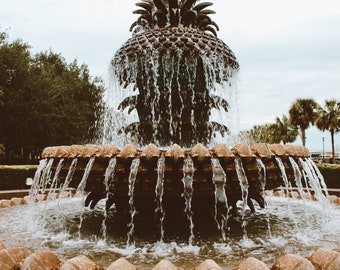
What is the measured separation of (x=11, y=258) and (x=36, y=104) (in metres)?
28.5

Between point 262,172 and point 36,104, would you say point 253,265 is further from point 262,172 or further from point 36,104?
point 36,104

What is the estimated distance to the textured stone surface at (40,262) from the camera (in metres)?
2.88

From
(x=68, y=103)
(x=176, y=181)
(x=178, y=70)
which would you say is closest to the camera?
(x=176, y=181)

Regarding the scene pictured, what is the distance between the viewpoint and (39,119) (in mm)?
A: 29203

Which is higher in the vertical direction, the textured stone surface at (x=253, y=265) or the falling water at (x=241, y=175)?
the falling water at (x=241, y=175)

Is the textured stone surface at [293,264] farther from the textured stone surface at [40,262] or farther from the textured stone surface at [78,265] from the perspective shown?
the textured stone surface at [40,262]

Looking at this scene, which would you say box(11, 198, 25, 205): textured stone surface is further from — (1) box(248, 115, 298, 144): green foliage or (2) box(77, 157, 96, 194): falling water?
(1) box(248, 115, 298, 144): green foliage

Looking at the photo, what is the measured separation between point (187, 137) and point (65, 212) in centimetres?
324

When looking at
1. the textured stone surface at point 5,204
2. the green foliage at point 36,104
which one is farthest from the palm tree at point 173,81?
the green foliage at point 36,104

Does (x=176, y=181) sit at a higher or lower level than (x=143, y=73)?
lower

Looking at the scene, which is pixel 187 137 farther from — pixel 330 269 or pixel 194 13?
pixel 330 269

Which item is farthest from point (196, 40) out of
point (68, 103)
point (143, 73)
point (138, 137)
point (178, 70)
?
point (68, 103)

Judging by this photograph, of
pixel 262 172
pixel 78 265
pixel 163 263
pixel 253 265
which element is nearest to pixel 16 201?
pixel 78 265

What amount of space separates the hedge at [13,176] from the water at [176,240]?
6.21m
